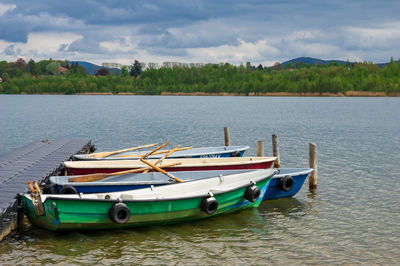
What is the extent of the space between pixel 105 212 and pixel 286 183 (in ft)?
22.0

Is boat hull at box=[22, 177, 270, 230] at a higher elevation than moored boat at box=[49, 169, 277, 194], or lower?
lower

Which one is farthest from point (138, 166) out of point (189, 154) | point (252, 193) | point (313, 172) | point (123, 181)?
point (313, 172)

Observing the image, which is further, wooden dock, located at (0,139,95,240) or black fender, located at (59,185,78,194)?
black fender, located at (59,185,78,194)

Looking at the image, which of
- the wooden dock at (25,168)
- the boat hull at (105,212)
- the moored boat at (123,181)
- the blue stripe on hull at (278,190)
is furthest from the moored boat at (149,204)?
the blue stripe on hull at (278,190)

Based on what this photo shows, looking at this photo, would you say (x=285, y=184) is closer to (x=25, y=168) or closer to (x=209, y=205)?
(x=209, y=205)

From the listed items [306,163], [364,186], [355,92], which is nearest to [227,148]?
[306,163]

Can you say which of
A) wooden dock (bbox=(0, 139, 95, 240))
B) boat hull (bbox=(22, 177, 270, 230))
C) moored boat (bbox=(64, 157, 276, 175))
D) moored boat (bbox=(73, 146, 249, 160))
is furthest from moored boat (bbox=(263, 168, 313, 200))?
wooden dock (bbox=(0, 139, 95, 240))

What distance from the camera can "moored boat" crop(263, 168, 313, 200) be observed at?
1562 cm

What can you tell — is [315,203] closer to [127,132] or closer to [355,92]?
[127,132]

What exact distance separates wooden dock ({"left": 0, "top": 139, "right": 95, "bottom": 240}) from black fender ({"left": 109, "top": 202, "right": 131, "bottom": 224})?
260cm

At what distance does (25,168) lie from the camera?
16469 millimetres

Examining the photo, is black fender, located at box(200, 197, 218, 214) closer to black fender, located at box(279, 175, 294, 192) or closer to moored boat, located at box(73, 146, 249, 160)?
black fender, located at box(279, 175, 294, 192)

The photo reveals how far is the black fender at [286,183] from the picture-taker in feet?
51.2

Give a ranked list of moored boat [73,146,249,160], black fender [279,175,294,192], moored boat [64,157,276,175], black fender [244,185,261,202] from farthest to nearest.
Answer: moored boat [73,146,249,160] → moored boat [64,157,276,175] → black fender [279,175,294,192] → black fender [244,185,261,202]
